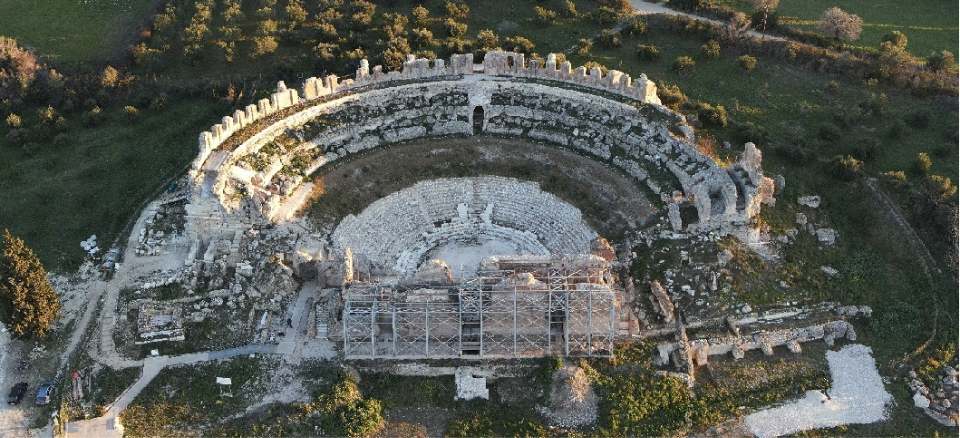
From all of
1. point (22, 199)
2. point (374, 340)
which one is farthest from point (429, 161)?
point (22, 199)

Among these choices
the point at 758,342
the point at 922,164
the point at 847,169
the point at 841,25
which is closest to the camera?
the point at 758,342

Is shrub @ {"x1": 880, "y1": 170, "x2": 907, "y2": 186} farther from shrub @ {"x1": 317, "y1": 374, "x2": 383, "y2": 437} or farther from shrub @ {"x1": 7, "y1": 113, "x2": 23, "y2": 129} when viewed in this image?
shrub @ {"x1": 7, "y1": 113, "x2": 23, "y2": 129}

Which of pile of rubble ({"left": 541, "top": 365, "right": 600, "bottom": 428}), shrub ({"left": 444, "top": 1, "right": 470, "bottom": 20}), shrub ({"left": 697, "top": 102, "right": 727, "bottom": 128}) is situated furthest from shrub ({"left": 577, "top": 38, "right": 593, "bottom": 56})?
pile of rubble ({"left": 541, "top": 365, "right": 600, "bottom": 428})

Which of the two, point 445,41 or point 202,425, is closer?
point 202,425

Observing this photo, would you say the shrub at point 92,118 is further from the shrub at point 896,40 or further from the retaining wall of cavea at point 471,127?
the shrub at point 896,40

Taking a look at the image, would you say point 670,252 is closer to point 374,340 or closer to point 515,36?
point 374,340

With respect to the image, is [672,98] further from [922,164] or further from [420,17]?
[420,17]

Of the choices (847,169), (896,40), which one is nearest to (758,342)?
(847,169)
